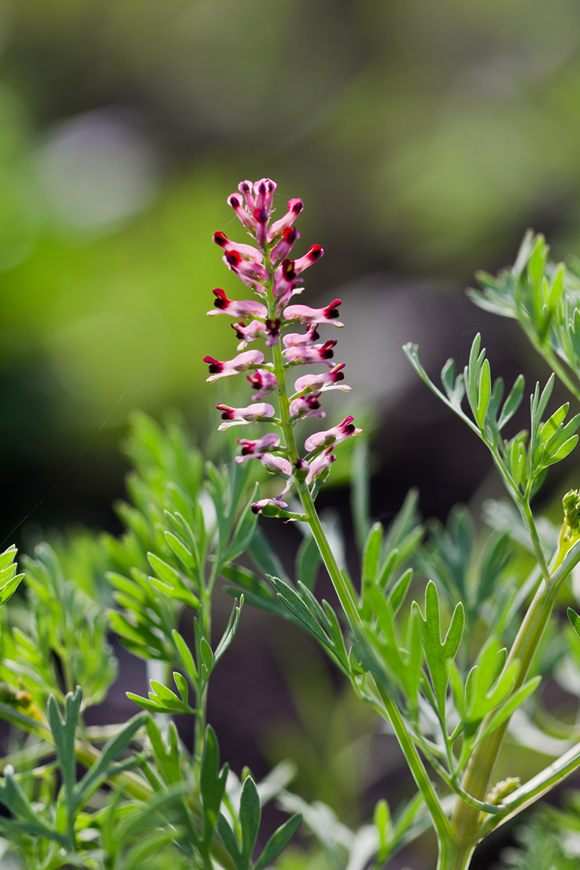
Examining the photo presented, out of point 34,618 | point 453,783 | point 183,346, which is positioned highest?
point 183,346

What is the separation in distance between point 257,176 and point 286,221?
2511mm

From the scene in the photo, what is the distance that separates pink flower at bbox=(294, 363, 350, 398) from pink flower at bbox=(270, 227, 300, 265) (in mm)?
41

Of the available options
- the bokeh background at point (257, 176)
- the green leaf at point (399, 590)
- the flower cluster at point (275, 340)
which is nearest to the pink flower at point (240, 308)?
the flower cluster at point (275, 340)

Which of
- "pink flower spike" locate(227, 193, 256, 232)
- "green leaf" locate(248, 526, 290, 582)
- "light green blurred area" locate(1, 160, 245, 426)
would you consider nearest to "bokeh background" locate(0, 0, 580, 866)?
"light green blurred area" locate(1, 160, 245, 426)

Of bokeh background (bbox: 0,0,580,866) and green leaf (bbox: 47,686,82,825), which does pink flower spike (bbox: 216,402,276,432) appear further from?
bokeh background (bbox: 0,0,580,866)

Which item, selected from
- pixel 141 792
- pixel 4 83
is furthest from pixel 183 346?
pixel 4 83

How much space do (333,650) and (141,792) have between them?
0.11 metres

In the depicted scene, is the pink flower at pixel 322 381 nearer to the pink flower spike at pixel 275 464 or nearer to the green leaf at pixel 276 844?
the pink flower spike at pixel 275 464

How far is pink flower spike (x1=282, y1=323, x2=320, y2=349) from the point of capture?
241mm

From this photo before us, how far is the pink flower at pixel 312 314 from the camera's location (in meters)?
0.24

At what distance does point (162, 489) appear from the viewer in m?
0.40

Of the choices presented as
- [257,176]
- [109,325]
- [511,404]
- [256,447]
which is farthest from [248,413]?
[257,176]

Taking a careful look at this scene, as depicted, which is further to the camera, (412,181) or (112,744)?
(412,181)

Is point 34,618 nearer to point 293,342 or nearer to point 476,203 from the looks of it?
point 293,342
